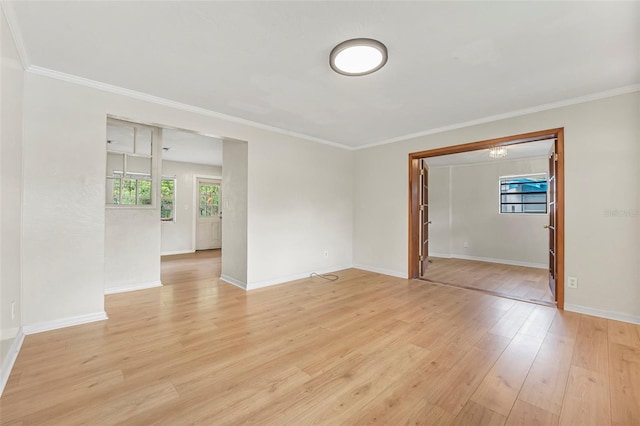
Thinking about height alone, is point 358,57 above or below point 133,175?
above

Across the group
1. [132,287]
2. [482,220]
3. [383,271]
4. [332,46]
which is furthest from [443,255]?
[132,287]

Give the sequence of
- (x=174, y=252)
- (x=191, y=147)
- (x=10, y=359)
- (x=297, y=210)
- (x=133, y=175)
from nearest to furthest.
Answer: (x=10, y=359) → (x=133, y=175) → (x=297, y=210) → (x=191, y=147) → (x=174, y=252)

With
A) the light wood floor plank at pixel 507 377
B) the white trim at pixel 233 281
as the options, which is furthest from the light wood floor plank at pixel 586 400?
the white trim at pixel 233 281

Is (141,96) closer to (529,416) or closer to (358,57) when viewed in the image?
(358,57)

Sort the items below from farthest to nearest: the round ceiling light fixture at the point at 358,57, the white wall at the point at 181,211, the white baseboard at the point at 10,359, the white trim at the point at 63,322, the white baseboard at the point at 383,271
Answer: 1. the white wall at the point at 181,211
2. the white baseboard at the point at 383,271
3. the white trim at the point at 63,322
4. the round ceiling light fixture at the point at 358,57
5. the white baseboard at the point at 10,359

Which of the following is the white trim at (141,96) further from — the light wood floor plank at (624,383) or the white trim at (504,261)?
the white trim at (504,261)

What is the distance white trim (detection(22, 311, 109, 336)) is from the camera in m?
2.44

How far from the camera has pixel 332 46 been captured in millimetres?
2121

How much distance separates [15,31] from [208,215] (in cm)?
633

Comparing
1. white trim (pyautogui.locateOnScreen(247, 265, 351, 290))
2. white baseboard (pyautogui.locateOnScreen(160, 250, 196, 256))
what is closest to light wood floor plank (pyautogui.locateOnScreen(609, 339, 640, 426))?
white trim (pyautogui.locateOnScreen(247, 265, 351, 290))

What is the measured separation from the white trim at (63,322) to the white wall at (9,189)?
148 millimetres

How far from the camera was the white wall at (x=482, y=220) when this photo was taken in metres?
5.83

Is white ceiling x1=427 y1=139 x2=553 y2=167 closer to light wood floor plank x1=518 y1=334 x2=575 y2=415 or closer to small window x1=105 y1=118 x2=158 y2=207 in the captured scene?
light wood floor plank x1=518 y1=334 x2=575 y2=415

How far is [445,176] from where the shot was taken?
23.2ft
